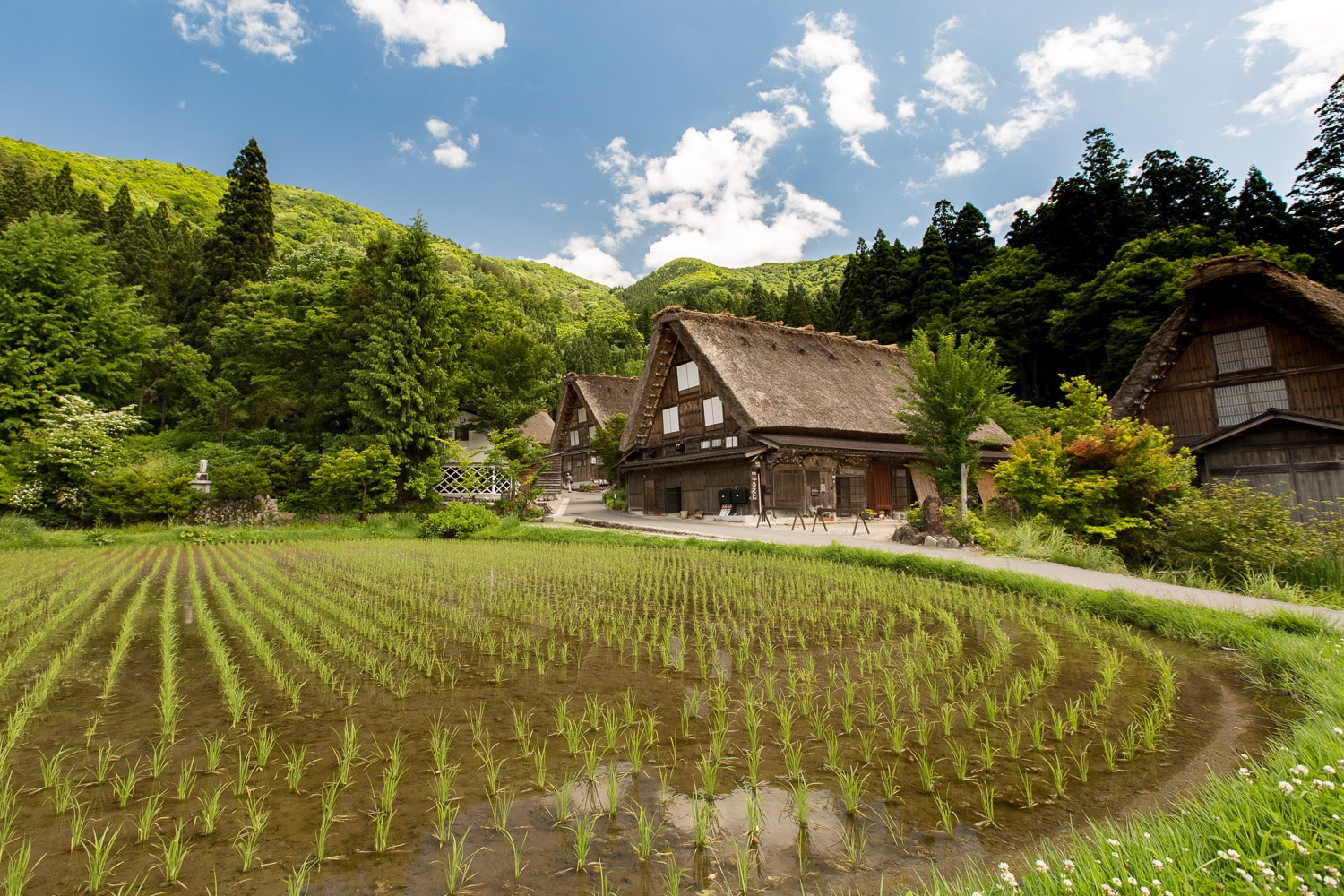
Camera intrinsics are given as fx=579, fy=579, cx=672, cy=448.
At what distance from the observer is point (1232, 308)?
618 inches

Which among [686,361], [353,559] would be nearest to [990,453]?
[686,361]

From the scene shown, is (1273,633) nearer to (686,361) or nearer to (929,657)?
(929,657)

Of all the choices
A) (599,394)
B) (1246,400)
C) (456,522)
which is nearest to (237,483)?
(456,522)

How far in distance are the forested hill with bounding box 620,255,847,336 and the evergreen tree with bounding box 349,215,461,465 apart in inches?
774

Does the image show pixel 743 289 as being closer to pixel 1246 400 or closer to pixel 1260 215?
pixel 1260 215

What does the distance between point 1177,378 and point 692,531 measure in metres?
14.6

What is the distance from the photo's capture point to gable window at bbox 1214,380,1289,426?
15.0 meters

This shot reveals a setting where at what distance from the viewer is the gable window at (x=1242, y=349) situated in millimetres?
15203

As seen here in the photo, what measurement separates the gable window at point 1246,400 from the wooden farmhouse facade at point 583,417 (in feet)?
83.8

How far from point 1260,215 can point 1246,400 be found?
18959 millimetres

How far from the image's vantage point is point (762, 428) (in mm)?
19906

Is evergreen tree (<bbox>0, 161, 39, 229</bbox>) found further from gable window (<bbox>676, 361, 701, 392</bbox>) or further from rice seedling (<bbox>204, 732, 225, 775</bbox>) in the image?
rice seedling (<bbox>204, 732, 225, 775</bbox>)

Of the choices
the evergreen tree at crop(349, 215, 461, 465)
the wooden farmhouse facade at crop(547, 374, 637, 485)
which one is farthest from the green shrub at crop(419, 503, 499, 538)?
→ the wooden farmhouse facade at crop(547, 374, 637, 485)

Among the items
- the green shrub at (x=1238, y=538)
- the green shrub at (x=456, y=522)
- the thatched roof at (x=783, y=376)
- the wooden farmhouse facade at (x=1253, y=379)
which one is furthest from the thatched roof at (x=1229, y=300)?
the green shrub at (x=456, y=522)
